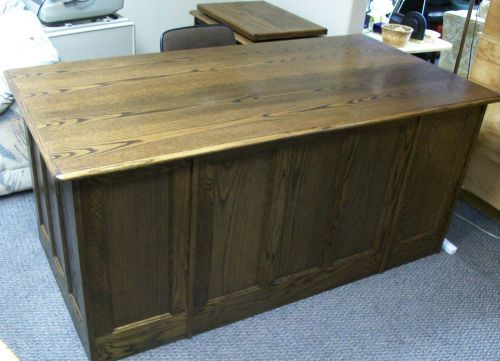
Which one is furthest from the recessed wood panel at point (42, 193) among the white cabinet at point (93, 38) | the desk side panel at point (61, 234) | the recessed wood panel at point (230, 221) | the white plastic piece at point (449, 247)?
the white plastic piece at point (449, 247)

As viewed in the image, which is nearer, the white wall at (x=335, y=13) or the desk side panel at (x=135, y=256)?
the desk side panel at (x=135, y=256)

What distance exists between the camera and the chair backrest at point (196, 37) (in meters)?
2.29

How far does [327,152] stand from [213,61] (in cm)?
63

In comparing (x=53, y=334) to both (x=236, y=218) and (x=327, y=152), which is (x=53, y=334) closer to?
(x=236, y=218)

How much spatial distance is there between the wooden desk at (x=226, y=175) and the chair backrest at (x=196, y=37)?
0.17 m

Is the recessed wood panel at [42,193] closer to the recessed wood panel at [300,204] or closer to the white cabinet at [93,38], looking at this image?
the recessed wood panel at [300,204]

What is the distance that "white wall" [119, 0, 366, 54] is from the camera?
283cm

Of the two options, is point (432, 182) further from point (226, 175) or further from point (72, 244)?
point (72, 244)

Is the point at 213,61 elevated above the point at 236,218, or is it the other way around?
the point at 213,61

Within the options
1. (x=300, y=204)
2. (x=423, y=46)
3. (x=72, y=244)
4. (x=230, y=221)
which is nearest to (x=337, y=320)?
(x=300, y=204)

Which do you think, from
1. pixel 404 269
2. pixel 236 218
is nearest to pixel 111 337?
pixel 236 218

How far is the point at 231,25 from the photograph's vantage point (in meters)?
2.83

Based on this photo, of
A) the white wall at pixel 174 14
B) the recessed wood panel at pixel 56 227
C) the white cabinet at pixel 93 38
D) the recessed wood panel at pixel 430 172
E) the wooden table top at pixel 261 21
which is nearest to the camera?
the recessed wood panel at pixel 56 227

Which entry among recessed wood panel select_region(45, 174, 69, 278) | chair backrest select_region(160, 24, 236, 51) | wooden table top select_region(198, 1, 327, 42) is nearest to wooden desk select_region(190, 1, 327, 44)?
wooden table top select_region(198, 1, 327, 42)
